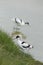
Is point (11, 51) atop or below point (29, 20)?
below

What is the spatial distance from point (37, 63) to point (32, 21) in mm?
4979

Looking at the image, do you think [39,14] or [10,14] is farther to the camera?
[39,14]

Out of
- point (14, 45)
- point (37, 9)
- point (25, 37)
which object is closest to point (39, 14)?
point (37, 9)

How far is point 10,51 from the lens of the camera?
8141 mm

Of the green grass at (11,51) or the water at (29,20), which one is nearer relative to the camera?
the green grass at (11,51)

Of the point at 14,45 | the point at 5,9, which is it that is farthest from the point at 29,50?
the point at 5,9

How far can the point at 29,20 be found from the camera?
12.9 m

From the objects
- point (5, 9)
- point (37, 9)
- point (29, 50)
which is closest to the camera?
point (29, 50)

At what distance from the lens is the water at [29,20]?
394 inches

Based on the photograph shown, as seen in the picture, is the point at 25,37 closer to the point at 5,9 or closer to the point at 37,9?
the point at 5,9

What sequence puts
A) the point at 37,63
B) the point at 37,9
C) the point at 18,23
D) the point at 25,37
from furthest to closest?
the point at 37,9 → the point at 18,23 → the point at 25,37 → the point at 37,63

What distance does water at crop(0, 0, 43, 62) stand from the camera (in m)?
10.0

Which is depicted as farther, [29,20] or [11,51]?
[29,20]

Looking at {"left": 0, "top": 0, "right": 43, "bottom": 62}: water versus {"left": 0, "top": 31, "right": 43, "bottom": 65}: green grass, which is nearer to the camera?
{"left": 0, "top": 31, "right": 43, "bottom": 65}: green grass
